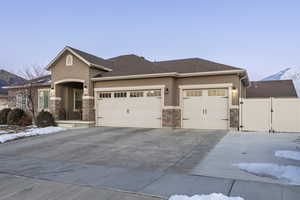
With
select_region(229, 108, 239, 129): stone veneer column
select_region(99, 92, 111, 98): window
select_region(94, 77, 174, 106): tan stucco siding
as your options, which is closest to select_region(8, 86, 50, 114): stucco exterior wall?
select_region(99, 92, 111, 98): window

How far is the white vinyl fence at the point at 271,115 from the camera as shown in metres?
10.4

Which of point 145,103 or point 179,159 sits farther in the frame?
point 145,103

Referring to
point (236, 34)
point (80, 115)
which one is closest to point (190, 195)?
point (80, 115)

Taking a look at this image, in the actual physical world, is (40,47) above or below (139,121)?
above

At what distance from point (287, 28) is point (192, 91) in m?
9.35

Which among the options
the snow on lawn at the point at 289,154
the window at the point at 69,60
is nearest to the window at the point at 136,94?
the window at the point at 69,60

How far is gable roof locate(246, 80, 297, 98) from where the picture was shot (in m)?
18.1

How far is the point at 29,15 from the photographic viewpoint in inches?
616

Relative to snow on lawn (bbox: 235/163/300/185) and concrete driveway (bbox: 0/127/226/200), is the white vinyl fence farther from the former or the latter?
snow on lawn (bbox: 235/163/300/185)

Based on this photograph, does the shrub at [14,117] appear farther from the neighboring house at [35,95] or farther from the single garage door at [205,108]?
the single garage door at [205,108]

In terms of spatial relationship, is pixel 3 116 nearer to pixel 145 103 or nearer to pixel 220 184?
pixel 145 103

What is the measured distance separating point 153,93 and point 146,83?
768 mm

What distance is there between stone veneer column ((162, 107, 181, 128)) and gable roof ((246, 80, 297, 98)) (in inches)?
349

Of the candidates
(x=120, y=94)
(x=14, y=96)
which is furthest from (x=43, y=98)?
(x=120, y=94)
